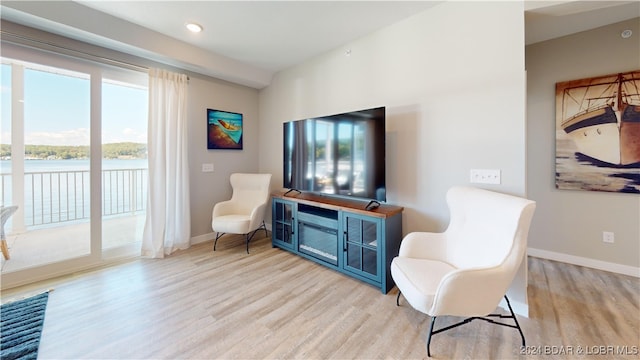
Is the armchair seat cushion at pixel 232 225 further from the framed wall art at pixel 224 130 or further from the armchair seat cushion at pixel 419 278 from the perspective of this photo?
the armchair seat cushion at pixel 419 278

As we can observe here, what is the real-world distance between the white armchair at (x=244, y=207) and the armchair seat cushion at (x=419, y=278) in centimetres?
203

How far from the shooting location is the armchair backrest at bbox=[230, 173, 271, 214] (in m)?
3.63

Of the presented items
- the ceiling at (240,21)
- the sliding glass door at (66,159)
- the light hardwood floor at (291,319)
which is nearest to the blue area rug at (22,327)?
the light hardwood floor at (291,319)

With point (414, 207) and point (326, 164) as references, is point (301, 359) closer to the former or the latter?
point (414, 207)

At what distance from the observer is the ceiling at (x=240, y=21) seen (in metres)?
2.20

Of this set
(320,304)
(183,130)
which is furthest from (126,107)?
(320,304)

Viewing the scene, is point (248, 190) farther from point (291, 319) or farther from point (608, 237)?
point (608, 237)

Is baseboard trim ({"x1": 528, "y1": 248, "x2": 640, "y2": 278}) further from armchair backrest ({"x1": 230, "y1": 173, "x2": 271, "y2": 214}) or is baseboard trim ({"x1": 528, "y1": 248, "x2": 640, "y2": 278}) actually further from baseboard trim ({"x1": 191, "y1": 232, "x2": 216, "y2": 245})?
baseboard trim ({"x1": 191, "y1": 232, "x2": 216, "y2": 245})

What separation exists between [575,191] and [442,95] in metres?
2.07

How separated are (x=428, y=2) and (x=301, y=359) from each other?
9.93ft

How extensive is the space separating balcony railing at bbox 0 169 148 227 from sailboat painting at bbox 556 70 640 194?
5.15m

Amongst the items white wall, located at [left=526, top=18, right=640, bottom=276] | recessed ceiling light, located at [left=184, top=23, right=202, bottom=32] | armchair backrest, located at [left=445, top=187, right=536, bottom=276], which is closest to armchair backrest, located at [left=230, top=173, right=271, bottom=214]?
recessed ceiling light, located at [left=184, top=23, right=202, bottom=32]

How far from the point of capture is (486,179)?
2070 millimetres

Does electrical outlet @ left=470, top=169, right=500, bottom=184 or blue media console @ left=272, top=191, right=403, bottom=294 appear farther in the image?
blue media console @ left=272, top=191, right=403, bottom=294
